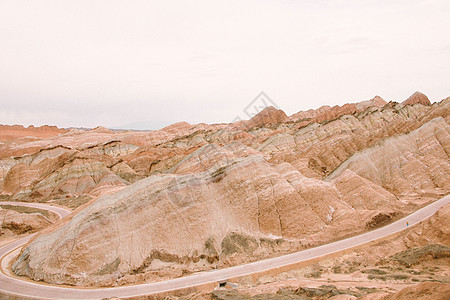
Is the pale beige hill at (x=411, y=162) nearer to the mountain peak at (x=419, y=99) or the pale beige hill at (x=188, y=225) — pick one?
the pale beige hill at (x=188, y=225)

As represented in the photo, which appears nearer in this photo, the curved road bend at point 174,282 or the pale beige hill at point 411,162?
the curved road bend at point 174,282

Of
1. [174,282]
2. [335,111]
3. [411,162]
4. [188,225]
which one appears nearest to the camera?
[174,282]

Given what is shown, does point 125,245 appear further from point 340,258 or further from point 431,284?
point 431,284

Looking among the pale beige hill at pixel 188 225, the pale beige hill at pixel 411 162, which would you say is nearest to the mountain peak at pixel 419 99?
the pale beige hill at pixel 411 162

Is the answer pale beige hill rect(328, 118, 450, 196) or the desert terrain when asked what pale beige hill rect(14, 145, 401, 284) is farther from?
pale beige hill rect(328, 118, 450, 196)

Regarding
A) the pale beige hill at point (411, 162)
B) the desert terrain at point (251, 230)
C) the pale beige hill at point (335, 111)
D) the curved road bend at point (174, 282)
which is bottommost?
the curved road bend at point (174, 282)

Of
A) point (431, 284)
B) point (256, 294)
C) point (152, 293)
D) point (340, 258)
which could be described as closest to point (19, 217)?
point (152, 293)

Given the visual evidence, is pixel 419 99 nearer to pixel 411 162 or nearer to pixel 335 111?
pixel 335 111

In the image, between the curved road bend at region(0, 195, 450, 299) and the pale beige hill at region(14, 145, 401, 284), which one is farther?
the pale beige hill at region(14, 145, 401, 284)

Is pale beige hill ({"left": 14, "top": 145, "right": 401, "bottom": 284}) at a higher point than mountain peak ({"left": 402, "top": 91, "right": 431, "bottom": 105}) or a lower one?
lower

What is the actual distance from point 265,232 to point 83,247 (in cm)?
2015

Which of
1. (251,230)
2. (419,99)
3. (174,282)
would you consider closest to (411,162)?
(251,230)

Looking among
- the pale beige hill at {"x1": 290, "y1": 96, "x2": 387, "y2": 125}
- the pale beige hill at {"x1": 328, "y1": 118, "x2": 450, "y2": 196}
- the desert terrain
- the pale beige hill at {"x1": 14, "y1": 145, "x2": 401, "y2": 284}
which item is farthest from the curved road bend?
the pale beige hill at {"x1": 290, "y1": 96, "x2": 387, "y2": 125}

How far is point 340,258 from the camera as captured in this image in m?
33.7
